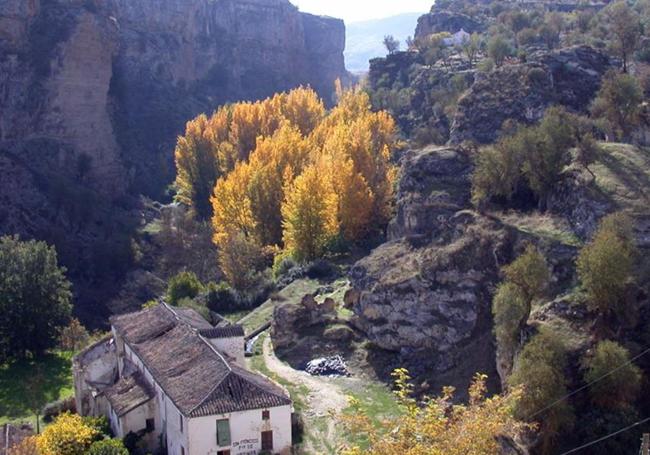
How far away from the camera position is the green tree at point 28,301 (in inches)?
1660

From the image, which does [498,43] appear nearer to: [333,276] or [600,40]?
[600,40]

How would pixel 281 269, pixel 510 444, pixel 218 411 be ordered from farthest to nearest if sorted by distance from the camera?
1. pixel 281 269
2. pixel 218 411
3. pixel 510 444

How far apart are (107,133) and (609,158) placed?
58.9 m

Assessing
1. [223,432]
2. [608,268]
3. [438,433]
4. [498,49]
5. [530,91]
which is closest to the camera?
[438,433]

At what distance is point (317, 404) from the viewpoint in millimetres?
29047

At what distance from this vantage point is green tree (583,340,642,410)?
75.5 ft

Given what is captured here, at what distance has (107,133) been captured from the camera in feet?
262

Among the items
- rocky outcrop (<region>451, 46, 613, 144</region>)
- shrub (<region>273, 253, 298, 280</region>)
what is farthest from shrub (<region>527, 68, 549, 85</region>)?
shrub (<region>273, 253, 298, 280</region>)

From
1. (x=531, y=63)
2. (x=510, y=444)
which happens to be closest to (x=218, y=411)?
(x=510, y=444)

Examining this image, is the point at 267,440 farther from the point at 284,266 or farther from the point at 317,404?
the point at 284,266

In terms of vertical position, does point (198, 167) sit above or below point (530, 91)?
below

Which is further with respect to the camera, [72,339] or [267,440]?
[72,339]

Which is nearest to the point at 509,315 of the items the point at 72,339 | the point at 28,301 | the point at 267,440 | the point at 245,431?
the point at 267,440

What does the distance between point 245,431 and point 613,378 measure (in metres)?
11.5
